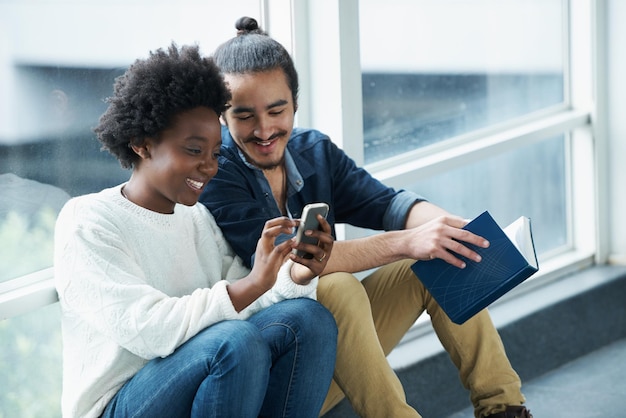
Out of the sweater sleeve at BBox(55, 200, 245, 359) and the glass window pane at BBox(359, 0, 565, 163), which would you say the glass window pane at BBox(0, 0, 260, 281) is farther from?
the glass window pane at BBox(359, 0, 565, 163)

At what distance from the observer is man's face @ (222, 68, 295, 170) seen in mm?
2303

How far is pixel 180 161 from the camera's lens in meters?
2.06

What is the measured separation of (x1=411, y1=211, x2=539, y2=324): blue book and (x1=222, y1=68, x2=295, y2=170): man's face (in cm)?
42

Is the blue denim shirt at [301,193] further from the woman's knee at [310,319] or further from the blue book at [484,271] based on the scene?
the blue book at [484,271]

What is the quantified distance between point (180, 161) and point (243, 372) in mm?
444

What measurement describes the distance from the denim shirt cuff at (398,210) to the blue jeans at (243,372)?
1.67ft

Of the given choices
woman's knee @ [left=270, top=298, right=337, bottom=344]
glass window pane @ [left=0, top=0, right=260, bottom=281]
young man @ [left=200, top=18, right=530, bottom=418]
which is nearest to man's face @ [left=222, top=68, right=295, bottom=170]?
young man @ [left=200, top=18, right=530, bottom=418]

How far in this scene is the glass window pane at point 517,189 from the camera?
3479 millimetres

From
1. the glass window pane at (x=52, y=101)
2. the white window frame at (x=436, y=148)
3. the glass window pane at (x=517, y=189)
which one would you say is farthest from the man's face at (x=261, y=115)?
the glass window pane at (x=517, y=189)

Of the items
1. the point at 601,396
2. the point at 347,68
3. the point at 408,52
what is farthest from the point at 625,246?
the point at 347,68

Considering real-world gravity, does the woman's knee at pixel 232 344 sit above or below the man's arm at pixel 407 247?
below

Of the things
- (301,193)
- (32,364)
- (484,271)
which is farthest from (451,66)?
(32,364)

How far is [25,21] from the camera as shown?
2.17m

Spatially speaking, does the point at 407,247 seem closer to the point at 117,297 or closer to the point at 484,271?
the point at 484,271
